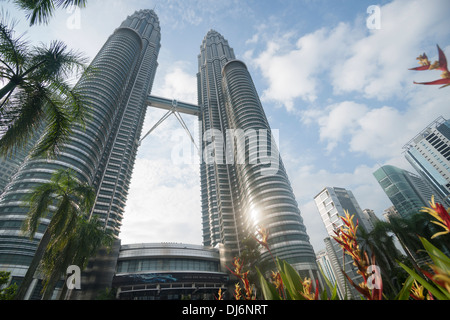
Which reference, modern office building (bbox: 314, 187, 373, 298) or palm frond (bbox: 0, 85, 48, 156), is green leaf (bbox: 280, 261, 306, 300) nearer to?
palm frond (bbox: 0, 85, 48, 156)

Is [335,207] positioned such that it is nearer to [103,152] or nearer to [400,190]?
[400,190]

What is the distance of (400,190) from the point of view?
124 metres

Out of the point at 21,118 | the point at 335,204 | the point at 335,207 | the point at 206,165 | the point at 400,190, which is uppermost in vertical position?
the point at 206,165

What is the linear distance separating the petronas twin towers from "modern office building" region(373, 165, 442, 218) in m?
98.1

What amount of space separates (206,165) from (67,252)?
3229 inches

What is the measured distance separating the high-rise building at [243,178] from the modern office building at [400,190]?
97.7 m

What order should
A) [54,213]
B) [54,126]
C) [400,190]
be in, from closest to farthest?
[54,126]
[54,213]
[400,190]

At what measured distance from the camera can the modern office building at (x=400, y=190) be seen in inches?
4680

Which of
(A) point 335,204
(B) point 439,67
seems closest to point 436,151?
(A) point 335,204

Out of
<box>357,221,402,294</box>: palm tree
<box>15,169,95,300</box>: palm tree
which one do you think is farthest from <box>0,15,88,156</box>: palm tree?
<box>357,221,402,294</box>: palm tree

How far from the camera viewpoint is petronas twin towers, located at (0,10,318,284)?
46938mm

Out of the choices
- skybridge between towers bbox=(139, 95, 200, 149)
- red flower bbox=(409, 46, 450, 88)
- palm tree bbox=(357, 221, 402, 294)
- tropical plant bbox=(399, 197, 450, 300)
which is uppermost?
skybridge between towers bbox=(139, 95, 200, 149)

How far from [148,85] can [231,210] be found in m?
82.8
